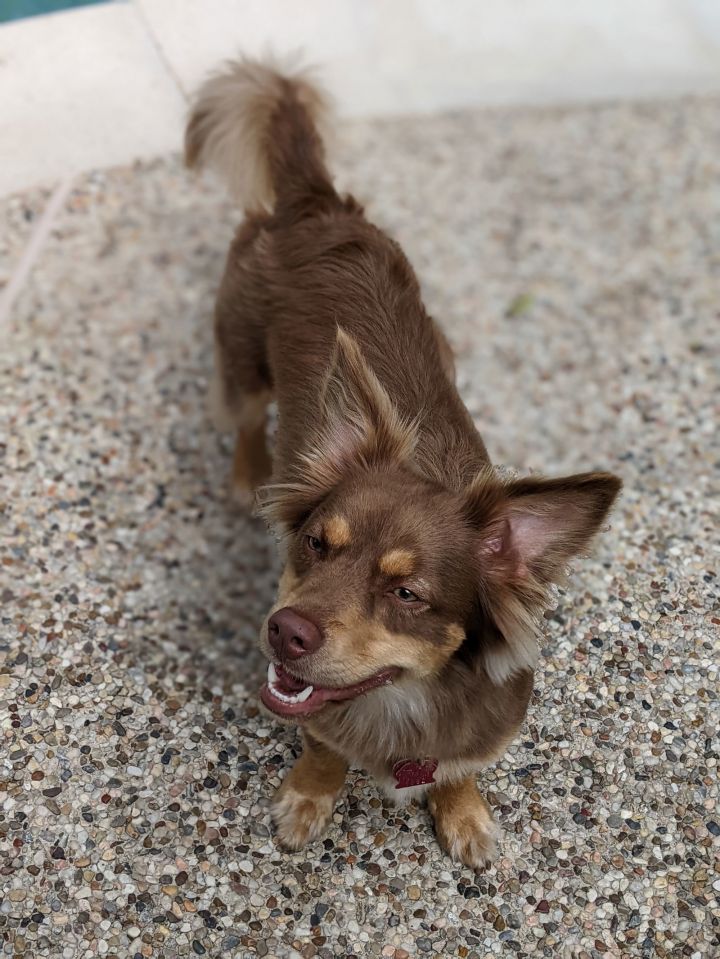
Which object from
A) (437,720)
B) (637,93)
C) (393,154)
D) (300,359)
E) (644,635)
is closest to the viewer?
(437,720)

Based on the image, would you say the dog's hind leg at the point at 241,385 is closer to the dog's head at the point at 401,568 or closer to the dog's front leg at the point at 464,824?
the dog's head at the point at 401,568

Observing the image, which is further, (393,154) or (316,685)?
(393,154)

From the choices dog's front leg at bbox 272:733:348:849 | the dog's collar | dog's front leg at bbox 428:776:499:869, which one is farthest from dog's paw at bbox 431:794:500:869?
dog's front leg at bbox 272:733:348:849

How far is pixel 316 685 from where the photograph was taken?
240cm

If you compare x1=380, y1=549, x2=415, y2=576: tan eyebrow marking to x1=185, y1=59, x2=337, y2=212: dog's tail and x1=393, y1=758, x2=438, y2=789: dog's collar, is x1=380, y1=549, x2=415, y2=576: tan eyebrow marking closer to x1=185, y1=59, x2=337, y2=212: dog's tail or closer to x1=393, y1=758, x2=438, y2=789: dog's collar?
x1=393, y1=758, x2=438, y2=789: dog's collar

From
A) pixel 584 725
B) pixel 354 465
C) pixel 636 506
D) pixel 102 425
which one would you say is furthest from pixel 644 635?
pixel 102 425

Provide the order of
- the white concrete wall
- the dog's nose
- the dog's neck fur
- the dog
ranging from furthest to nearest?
the white concrete wall, the dog's neck fur, the dog, the dog's nose

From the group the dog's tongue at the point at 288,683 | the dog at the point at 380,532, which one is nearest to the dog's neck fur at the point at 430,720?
the dog at the point at 380,532

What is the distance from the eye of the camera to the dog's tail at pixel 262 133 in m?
3.67

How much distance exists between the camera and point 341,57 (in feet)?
20.7

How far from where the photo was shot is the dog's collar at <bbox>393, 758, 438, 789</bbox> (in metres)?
2.79

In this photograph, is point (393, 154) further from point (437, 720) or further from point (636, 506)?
point (437, 720)

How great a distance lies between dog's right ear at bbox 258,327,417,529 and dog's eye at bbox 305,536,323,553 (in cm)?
21

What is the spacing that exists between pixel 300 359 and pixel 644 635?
1.71m
